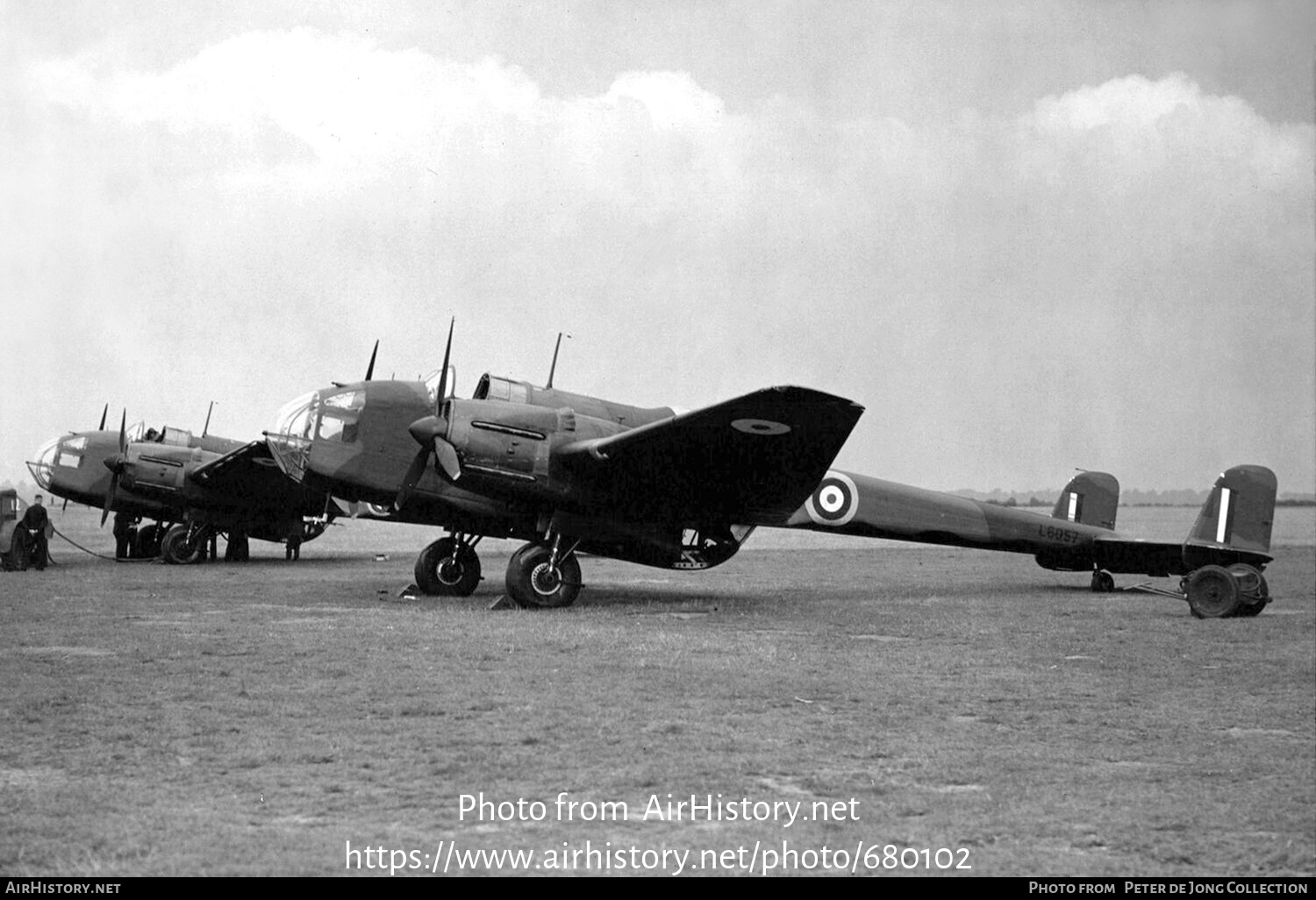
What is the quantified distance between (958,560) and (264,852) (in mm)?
22810

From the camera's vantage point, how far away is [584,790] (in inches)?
189

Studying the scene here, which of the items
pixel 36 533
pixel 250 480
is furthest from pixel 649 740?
pixel 250 480

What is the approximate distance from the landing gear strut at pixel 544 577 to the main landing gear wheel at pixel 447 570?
63.7 inches

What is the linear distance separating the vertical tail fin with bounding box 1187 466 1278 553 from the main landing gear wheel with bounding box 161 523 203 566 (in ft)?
59.1

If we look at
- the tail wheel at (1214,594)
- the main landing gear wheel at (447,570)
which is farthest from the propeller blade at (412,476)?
the tail wheel at (1214,594)

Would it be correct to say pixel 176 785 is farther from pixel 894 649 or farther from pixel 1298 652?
pixel 1298 652

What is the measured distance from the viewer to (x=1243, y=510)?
14.3 m

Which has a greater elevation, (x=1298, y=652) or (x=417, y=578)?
(x=1298, y=652)

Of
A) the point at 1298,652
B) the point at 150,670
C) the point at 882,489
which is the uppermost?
the point at 882,489

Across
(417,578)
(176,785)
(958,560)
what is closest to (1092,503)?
(958,560)

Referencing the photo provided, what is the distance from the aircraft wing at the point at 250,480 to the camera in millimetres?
21453

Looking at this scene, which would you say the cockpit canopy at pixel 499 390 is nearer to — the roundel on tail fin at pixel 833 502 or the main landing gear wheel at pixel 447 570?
the main landing gear wheel at pixel 447 570

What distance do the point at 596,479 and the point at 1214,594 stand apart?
6951 mm

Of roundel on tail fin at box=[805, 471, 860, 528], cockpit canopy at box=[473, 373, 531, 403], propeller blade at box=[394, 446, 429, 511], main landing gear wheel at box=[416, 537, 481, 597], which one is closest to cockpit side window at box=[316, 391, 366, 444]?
propeller blade at box=[394, 446, 429, 511]
